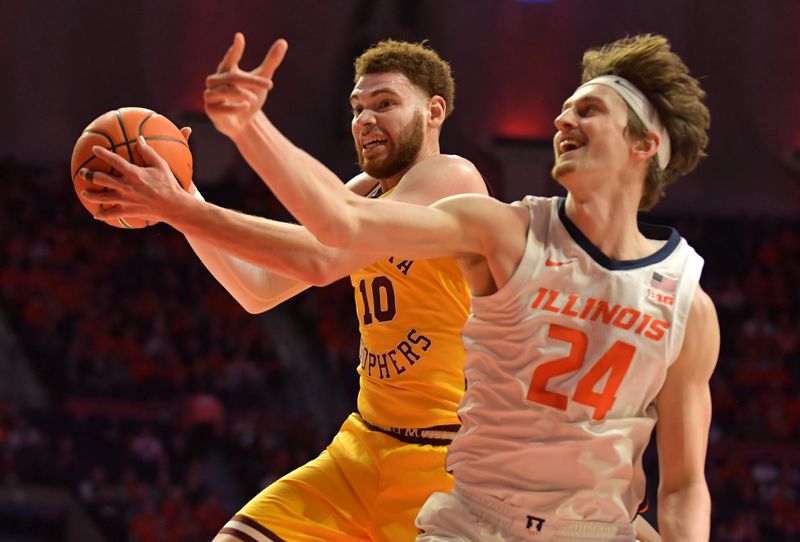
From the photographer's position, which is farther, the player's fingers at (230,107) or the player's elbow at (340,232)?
the player's elbow at (340,232)

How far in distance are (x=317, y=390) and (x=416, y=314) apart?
9790mm

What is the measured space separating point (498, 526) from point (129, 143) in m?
1.75

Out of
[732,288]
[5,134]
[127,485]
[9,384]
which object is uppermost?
[5,134]

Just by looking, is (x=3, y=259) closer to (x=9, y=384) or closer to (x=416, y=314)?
(x=9, y=384)

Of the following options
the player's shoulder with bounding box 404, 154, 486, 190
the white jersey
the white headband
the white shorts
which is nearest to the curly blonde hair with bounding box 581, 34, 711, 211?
the white headband

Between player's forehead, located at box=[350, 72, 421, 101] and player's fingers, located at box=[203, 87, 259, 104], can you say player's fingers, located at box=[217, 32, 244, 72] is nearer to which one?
player's fingers, located at box=[203, 87, 259, 104]

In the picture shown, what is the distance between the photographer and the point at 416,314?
426 centimetres

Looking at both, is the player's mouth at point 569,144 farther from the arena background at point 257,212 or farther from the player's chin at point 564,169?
the arena background at point 257,212

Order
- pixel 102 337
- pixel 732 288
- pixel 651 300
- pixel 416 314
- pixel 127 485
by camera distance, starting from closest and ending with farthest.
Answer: pixel 651 300 → pixel 416 314 → pixel 127 485 → pixel 102 337 → pixel 732 288

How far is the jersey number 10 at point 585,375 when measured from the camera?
10.2 ft

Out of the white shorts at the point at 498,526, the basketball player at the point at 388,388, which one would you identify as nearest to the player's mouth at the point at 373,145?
the basketball player at the point at 388,388

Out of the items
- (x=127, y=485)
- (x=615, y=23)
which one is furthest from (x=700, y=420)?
(x=615, y=23)

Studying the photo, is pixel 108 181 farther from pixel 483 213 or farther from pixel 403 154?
pixel 403 154

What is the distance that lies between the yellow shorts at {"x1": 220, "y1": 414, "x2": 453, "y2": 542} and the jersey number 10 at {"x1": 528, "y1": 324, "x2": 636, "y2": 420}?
112cm
